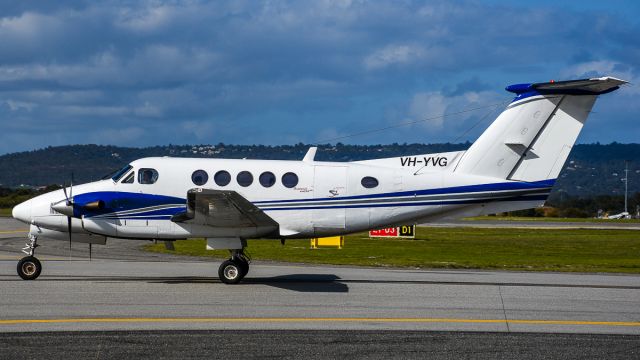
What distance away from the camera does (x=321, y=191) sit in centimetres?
1884

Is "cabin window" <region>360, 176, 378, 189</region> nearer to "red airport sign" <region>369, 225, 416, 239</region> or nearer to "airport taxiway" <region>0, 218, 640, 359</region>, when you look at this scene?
"airport taxiway" <region>0, 218, 640, 359</region>

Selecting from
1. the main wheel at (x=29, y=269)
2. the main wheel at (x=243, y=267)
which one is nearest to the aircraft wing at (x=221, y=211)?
the main wheel at (x=243, y=267)

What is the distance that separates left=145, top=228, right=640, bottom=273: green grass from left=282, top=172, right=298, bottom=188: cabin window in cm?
750

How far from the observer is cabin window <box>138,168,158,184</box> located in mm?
18672

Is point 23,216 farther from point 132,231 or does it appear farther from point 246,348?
point 246,348

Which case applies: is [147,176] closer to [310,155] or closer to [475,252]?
[310,155]

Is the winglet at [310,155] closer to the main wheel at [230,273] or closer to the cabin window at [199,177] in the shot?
the cabin window at [199,177]

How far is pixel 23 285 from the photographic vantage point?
17.2m

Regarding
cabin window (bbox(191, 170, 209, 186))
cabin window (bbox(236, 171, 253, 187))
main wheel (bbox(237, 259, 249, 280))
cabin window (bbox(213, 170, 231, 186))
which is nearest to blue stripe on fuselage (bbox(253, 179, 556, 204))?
cabin window (bbox(236, 171, 253, 187))

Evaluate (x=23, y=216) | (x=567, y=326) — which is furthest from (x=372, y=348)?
(x=23, y=216)

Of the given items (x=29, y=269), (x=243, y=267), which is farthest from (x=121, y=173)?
(x=243, y=267)

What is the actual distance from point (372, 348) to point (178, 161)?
28.8 ft

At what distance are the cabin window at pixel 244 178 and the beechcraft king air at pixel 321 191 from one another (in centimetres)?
2

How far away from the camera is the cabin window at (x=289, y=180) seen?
18.8m
